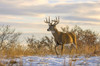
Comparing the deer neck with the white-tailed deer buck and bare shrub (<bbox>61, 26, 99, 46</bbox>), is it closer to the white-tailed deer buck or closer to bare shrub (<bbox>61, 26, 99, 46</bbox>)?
the white-tailed deer buck

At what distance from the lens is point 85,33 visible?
26.1 metres

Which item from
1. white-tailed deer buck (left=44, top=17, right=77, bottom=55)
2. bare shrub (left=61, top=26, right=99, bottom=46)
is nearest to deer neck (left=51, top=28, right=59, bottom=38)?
white-tailed deer buck (left=44, top=17, right=77, bottom=55)

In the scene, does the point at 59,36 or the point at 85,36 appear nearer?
the point at 59,36

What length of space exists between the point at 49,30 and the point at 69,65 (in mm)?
7198

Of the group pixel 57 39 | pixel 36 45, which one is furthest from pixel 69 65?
pixel 36 45

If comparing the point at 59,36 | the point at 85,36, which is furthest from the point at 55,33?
the point at 85,36

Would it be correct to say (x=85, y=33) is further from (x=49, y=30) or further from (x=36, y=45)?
(x=49, y=30)

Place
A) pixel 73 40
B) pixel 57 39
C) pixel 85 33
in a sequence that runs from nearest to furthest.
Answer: pixel 57 39 < pixel 73 40 < pixel 85 33

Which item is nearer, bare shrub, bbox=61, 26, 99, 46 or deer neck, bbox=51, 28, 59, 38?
deer neck, bbox=51, 28, 59, 38

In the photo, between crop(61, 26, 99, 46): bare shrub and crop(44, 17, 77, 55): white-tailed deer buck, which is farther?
crop(61, 26, 99, 46): bare shrub

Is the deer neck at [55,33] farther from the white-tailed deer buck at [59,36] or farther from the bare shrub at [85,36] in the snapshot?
the bare shrub at [85,36]

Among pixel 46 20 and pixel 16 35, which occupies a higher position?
pixel 46 20

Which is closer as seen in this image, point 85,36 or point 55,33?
point 55,33

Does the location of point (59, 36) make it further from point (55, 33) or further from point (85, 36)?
point (85, 36)
